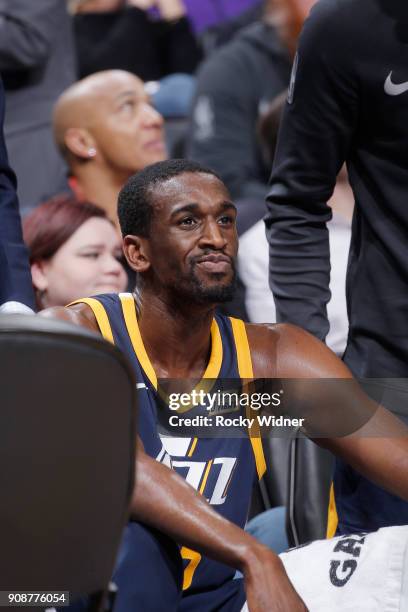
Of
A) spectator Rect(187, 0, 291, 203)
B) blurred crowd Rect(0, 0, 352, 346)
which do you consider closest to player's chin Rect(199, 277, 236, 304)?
blurred crowd Rect(0, 0, 352, 346)

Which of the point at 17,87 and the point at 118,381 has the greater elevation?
the point at 17,87

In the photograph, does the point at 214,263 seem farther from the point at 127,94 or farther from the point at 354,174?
the point at 127,94

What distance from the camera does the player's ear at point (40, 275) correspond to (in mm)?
3752

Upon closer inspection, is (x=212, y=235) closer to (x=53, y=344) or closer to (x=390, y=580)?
(x=390, y=580)

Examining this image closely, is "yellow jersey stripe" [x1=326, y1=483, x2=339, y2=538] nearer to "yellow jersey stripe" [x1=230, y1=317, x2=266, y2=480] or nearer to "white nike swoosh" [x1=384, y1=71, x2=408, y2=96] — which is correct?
"yellow jersey stripe" [x1=230, y1=317, x2=266, y2=480]

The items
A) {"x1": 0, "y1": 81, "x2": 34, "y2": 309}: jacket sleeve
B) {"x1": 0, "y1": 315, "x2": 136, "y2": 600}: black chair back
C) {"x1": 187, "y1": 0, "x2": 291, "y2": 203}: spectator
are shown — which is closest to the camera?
{"x1": 0, "y1": 315, "x2": 136, "y2": 600}: black chair back

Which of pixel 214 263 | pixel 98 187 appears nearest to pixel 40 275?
pixel 98 187

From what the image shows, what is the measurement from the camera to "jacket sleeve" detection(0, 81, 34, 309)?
2719mm

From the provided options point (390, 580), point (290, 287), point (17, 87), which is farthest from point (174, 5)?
point (390, 580)

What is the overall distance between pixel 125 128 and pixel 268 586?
2.94 metres

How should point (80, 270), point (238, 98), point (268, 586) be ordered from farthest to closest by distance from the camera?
point (238, 98) < point (80, 270) < point (268, 586)

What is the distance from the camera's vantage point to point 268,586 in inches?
76.9

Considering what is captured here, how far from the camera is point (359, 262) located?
8.59ft

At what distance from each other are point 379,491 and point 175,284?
0.65m
